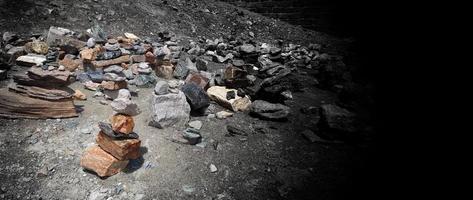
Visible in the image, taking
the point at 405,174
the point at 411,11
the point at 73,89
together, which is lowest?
the point at 405,174

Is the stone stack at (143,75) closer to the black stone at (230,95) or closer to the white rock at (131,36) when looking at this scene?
the black stone at (230,95)

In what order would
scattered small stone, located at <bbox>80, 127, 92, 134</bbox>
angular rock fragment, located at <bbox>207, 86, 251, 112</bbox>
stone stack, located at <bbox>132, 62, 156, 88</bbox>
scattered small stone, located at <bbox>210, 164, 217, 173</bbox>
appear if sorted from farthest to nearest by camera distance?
stone stack, located at <bbox>132, 62, 156, 88</bbox>, angular rock fragment, located at <bbox>207, 86, 251, 112</bbox>, scattered small stone, located at <bbox>80, 127, 92, 134</bbox>, scattered small stone, located at <bbox>210, 164, 217, 173</bbox>

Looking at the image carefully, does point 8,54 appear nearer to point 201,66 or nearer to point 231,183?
point 201,66

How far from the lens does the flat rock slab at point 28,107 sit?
2021 millimetres

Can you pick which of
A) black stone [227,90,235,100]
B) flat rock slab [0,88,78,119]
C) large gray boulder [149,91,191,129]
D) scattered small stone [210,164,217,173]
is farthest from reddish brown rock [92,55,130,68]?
scattered small stone [210,164,217,173]

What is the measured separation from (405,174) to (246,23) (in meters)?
4.14

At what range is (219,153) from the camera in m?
2.02

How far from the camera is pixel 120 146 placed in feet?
5.45

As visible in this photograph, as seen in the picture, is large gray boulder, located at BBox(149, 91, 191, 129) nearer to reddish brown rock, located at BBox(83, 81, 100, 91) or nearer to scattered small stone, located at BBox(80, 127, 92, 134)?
scattered small stone, located at BBox(80, 127, 92, 134)

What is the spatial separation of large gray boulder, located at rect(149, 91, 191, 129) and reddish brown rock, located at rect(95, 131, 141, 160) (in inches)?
15.7

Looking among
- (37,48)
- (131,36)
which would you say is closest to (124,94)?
(37,48)

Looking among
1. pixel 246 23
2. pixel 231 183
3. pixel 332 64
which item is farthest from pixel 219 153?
pixel 246 23

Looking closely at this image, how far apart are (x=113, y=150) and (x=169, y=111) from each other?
57cm

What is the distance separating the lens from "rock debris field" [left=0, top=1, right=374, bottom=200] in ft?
5.53
